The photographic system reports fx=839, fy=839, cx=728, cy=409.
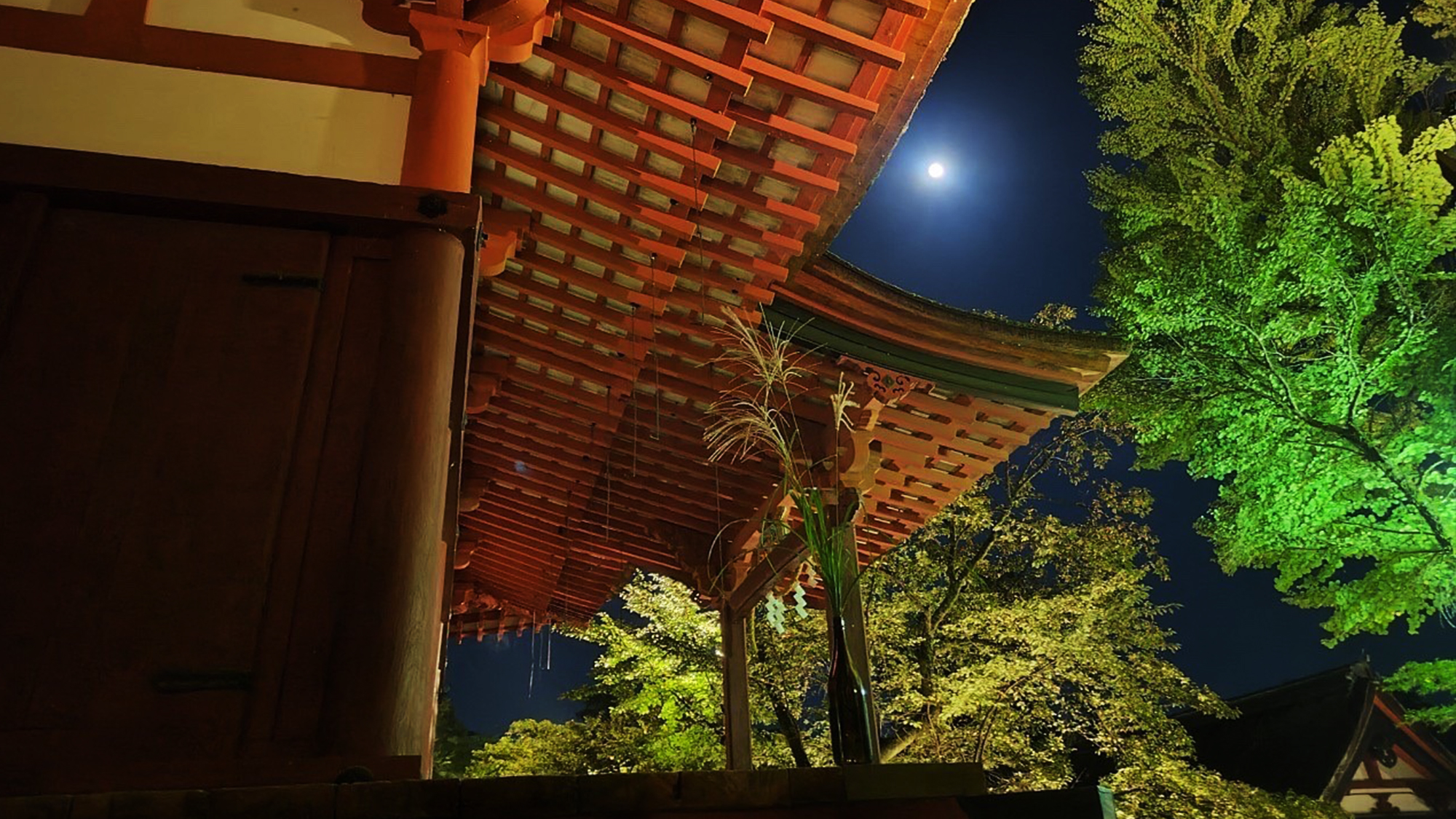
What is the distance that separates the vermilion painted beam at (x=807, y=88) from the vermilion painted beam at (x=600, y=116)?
0.50 metres

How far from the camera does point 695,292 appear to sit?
15.5ft

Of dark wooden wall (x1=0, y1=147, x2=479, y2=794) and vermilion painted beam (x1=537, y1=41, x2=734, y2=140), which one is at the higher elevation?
vermilion painted beam (x1=537, y1=41, x2=734, y2=140)

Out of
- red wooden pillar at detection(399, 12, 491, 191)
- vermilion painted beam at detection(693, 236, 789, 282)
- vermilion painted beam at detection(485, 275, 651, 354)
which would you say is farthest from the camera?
vermilion painted beam at detection(485, 275, 651, 354)

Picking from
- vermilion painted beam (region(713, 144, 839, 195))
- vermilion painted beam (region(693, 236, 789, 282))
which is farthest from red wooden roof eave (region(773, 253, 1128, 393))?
vermilion painted beam (region(713, 144, 839, 195))

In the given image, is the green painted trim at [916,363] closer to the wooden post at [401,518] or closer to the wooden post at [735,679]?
the wooden post at [401,518]

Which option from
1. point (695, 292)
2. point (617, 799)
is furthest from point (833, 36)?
point (617, 799)

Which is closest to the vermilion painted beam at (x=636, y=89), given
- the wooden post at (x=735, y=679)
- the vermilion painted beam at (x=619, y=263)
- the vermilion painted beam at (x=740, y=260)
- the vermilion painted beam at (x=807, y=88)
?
the vermilion painted beam at (x=807, y=88)

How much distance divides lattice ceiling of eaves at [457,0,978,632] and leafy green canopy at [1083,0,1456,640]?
13.8 feet

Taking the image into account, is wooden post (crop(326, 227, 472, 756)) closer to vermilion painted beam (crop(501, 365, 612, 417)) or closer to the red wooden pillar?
the red wooden pillar

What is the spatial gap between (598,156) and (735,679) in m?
4.88

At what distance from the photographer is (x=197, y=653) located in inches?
74.9

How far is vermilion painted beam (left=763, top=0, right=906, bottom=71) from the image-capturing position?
10.7 feet

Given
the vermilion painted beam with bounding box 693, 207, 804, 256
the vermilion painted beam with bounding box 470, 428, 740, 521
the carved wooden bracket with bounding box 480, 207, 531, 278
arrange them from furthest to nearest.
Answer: the vermilion painted beam with bounding box 470, 428, 740, 521 < the carved wooden bracket with bounding box 480, 207, 531, 278 < the vermilion painted beam with bounding box 693, 207, 804, 256

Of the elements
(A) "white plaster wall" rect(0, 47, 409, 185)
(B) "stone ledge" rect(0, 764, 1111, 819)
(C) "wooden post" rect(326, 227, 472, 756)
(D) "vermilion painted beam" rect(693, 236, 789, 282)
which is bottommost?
(B) "stone ledge" rect(0, 764, 1111, 819)
